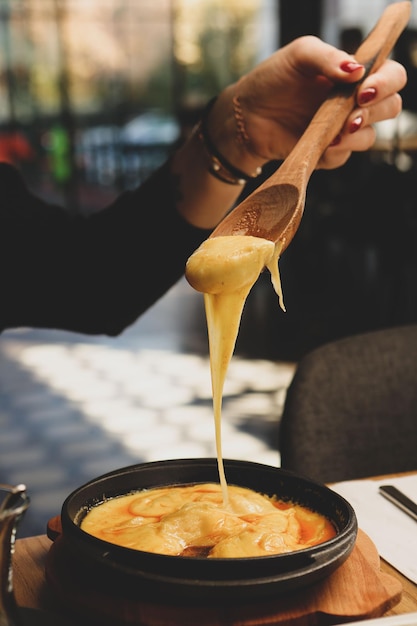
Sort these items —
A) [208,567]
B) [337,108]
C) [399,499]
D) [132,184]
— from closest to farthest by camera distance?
[208,567] < [399,499] < [337,108] < [132,184]

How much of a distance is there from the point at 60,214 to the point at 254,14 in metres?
9.63

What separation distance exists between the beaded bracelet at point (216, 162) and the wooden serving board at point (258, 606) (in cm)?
95

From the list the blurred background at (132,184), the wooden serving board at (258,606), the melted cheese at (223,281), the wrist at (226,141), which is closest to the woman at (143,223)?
the wrist at (226,141)

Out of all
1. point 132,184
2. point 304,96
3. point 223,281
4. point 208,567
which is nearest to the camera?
point 208,567

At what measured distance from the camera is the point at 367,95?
54.4 inches

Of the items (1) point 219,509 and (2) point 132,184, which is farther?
(2) point 132,184

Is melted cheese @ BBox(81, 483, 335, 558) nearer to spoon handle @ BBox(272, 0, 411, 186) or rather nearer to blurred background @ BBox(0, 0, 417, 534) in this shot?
spoon handle @ BBox(272, 0, 411, 186)

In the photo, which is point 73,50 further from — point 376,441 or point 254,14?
point 376,441

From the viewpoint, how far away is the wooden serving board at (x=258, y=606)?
31.2 inches

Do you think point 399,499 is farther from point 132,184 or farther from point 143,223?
point 132,184

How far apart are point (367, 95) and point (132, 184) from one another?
9.88m

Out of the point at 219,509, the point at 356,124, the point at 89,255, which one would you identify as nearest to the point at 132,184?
the point at 89,255

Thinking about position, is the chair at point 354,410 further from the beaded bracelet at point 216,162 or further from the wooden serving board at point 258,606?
the wooden serving board at point 258,606

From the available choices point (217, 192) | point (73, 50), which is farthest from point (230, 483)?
point (73, 50)
